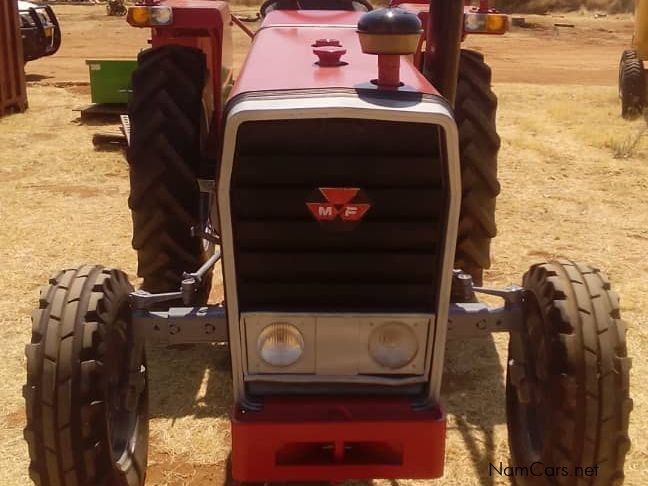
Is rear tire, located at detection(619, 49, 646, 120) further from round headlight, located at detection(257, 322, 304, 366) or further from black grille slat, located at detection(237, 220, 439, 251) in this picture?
round headlight, located at detection(257, 322, 304, 366)

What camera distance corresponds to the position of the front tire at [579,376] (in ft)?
8.02

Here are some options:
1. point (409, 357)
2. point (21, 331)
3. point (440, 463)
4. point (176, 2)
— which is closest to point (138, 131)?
point (176, 2)

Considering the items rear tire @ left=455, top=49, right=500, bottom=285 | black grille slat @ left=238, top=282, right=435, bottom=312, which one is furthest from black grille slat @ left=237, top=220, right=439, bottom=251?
rear tire @ left=455, top=49, right=500, bottom=285

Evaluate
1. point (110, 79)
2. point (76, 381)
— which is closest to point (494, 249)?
point (76, 381)

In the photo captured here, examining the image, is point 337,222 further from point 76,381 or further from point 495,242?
point 495,242

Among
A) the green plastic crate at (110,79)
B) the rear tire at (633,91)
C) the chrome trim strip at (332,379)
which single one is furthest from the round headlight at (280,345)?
the rear tire at (633,91)

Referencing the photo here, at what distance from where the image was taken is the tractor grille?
89.5 inches

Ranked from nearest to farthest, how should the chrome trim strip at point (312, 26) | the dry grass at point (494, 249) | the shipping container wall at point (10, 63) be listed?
1. the dry grass at point (494, 249)
2. the chrome trim strip at point (312, 26)
3. the shipping container wall at point (10, 63)

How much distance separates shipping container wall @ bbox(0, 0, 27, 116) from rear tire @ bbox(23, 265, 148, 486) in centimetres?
776

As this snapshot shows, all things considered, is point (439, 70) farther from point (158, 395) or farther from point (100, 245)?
point (100, 245)

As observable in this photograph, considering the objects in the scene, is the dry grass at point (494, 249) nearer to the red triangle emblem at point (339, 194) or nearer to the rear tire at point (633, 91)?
the rear tire at point (633, 91)

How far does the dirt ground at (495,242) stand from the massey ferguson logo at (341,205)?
48.2 inches

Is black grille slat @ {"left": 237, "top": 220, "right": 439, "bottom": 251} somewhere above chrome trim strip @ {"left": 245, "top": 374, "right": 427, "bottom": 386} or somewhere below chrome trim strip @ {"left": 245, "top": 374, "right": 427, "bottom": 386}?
above

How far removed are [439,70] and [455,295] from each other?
1.34m
